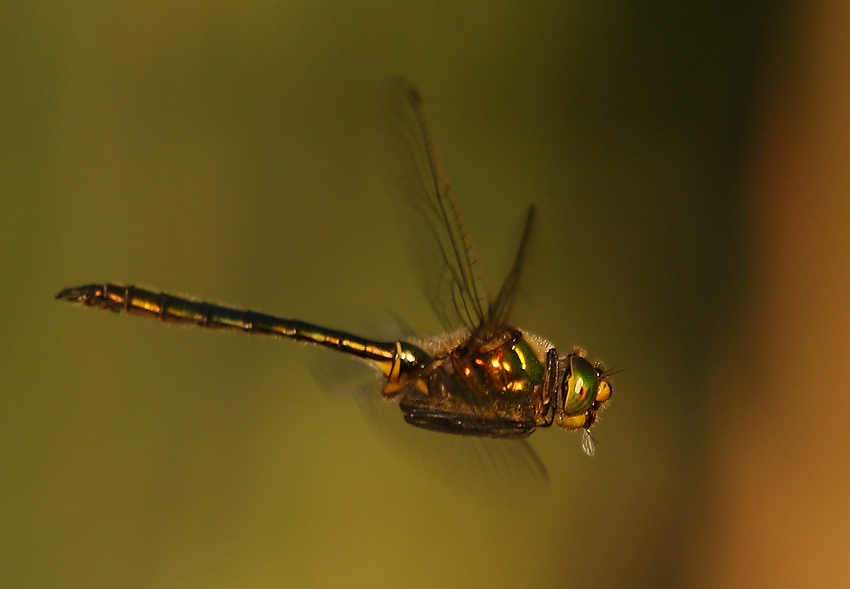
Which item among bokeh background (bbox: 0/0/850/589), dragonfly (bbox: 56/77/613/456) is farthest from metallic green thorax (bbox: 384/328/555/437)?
bokeh background (bbox: 0/0/850/589)

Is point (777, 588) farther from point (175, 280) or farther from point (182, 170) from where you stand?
point (182, 170)

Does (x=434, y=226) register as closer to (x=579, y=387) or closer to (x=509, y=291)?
(x=509, y=291)

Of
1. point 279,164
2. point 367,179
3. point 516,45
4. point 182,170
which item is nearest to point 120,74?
point 182,170

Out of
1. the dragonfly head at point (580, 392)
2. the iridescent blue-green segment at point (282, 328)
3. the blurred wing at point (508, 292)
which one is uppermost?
the blurred wing at point (508, 292)

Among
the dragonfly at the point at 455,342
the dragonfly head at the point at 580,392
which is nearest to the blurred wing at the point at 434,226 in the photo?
the dragonfly at the point at 455,342

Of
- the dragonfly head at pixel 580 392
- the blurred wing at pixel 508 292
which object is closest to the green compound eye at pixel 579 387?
the dragonfly head at pixel 580 392

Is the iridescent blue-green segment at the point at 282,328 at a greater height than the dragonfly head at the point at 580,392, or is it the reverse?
the iridescent blue-green segment at the point at 282,328

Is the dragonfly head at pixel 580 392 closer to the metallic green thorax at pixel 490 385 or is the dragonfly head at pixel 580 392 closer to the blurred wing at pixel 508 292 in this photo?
the metallic green thorax at pixel 490 385

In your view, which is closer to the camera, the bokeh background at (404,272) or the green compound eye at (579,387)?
the green compound eye at (579,387)
